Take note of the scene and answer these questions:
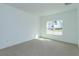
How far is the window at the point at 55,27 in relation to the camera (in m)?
6.73

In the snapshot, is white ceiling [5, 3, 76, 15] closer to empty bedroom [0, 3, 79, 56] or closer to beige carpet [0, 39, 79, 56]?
empty bedroom [0, 3, 79, 56]

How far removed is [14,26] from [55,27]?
334cm

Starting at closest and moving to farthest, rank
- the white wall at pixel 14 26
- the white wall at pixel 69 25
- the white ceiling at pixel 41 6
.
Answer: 1. the white ceiling at pixel 41 6
2. the white wall at pixel 14 26
3. the white wall at pixel 69 25

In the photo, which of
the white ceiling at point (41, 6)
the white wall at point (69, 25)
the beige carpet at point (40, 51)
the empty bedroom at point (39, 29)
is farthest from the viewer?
the white wall at point (69, 25)

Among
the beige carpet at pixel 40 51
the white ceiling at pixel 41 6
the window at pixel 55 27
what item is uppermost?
the white ceiling at pixel 41 6

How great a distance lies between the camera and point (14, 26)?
5.30 metres

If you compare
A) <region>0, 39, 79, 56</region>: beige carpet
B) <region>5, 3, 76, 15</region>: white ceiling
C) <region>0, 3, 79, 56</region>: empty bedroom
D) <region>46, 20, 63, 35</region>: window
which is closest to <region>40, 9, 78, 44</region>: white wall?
<region>0, 3, 79, 56</region>: empty bedroom

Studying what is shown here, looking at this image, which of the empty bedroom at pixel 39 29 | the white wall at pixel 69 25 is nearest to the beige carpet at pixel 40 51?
the empty bedroom at pixel 39 29

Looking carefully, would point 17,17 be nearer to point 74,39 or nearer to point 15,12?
point 15,12

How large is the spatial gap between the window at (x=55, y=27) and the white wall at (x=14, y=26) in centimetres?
145

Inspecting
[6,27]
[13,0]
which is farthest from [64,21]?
[13,0]

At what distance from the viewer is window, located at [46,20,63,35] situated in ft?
22.1

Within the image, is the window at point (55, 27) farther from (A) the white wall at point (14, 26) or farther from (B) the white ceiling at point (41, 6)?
(B) the white ceiling at point (41, 6)

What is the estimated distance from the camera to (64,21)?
6297 millimetres
